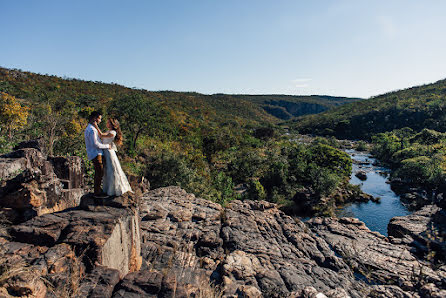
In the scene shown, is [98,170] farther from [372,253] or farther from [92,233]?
[372,253]

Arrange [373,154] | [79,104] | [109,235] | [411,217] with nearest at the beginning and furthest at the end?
[109,235] < [411,217] < [79,104] < [373,154]

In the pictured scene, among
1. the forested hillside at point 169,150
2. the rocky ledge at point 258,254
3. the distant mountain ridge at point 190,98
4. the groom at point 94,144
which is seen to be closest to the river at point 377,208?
the forested hillside at point 169,150

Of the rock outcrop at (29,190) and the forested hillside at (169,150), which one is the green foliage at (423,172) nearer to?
the forested hillside at (169,150)

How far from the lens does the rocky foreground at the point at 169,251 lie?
4238 mm

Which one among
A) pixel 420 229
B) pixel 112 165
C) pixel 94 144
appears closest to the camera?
pixel 94 144

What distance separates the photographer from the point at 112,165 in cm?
575

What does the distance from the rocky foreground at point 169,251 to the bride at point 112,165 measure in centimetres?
29

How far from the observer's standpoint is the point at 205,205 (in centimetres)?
1306

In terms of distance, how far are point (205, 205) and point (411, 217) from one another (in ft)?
67.1

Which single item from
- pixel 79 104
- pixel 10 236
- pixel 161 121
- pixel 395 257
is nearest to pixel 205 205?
pixel 10 236

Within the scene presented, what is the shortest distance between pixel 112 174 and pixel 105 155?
484mm

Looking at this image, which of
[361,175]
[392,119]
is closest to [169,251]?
[361,175]

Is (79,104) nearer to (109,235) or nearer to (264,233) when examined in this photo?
(264,233)

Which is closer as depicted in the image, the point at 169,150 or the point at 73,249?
the point at 73,249
